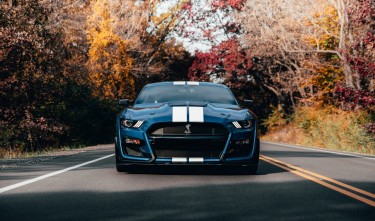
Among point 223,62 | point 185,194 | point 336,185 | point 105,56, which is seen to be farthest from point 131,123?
point 223,62

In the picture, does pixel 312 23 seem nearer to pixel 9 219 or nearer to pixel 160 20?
pixel 160 20

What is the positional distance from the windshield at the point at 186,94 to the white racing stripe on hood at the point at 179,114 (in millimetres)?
1224

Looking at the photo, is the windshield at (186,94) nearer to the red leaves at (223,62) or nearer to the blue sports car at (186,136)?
the blue sports car at (186,136)

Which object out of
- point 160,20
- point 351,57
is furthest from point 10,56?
point 160,20

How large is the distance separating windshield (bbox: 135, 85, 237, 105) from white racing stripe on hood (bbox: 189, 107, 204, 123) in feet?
4.03

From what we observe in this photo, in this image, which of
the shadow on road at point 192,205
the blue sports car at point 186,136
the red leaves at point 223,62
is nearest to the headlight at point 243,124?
the blue sports car at point 186,136

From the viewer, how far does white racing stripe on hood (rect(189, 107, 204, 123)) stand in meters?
8.96

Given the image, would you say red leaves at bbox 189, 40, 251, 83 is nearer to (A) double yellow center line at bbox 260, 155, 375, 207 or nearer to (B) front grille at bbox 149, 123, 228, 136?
(A) double yellow center line at bbox 260, 155, 375, 207

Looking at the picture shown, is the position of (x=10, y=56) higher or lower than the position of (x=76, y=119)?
higher

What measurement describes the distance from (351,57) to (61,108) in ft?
42.7

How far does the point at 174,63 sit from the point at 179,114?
36895mm

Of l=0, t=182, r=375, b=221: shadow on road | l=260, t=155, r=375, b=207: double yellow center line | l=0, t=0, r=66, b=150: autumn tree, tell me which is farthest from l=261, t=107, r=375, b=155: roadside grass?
l=0, t=182, r=375, b=221: shadow on road

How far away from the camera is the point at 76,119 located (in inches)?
1120

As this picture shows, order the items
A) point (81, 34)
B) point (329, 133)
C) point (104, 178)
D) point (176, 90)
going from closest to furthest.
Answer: point (104, 178)
point (176, 90)
point (329, 133)
point (81, 34)
